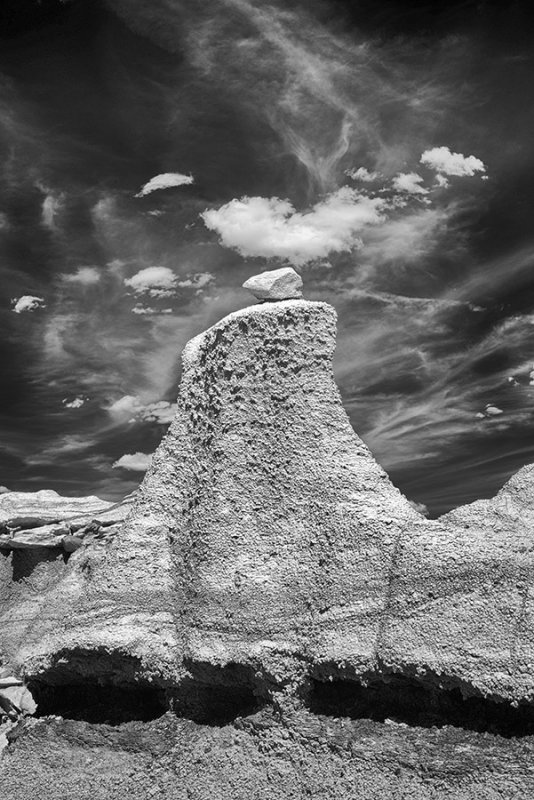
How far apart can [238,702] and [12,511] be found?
18.6 feet

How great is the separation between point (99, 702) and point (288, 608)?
109 inches

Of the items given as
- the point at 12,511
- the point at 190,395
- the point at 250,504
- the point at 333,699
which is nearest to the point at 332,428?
the point at 250,504

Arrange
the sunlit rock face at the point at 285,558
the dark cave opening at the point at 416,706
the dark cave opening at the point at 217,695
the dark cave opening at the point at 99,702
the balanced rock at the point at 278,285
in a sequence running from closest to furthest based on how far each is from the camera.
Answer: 1. the dark cave opening at the point at 416,706
2. the sunlit rock face at the point at 285,558
3. the dark cave opening at the point at 217,695
4. the dark cave opening at the point at 99,702
5. the balanced rock at the point at 278,285

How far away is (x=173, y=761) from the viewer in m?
7.25

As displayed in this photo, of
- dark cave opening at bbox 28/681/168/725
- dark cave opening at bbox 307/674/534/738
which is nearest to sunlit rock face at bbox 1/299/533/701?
dark cave opening at bbox 307/674/534/738

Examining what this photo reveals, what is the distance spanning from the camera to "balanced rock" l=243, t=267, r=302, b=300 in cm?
838

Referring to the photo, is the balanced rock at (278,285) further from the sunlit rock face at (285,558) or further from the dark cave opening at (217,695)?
the dark cave opening at (217,695)

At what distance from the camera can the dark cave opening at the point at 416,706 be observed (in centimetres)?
606

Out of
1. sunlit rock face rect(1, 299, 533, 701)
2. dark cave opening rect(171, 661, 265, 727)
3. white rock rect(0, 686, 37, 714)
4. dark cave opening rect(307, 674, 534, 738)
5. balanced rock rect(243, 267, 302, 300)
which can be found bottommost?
dark cave opening rect(307, 674, 534, 738)

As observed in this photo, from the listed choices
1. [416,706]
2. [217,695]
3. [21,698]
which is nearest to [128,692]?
[217,695]

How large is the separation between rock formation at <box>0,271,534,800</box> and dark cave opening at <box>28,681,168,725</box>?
2 cm

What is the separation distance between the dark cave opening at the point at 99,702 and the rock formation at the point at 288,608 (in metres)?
0.02

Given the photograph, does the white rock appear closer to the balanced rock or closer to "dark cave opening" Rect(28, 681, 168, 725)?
"dark cave opening" Rect(28, 681, 168, 725)

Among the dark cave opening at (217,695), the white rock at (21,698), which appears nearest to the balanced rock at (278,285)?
the dark cave opening at (217,695)
